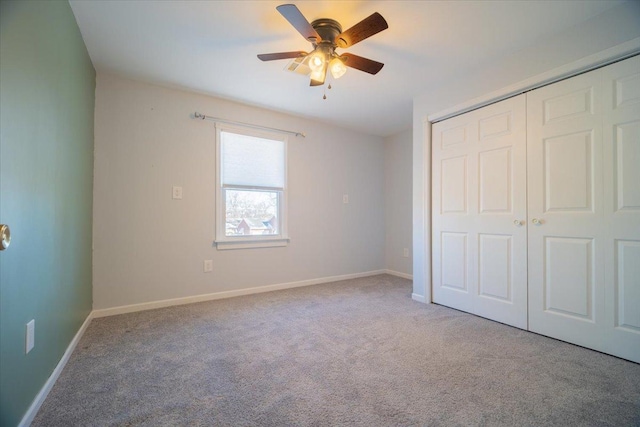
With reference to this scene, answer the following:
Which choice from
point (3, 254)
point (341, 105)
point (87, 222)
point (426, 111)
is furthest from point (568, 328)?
point (87, 222)

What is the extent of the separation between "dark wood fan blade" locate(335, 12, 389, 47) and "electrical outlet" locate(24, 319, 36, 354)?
7.64 feet

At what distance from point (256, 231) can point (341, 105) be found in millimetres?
1911

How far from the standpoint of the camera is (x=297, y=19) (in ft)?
5.40

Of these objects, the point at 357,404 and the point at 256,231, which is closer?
the point at 357,404

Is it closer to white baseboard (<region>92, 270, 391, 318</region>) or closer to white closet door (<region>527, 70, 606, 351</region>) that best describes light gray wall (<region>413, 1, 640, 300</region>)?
white closet door (<region>527, 70, 606, 351</region>)

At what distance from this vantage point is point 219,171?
325 cm

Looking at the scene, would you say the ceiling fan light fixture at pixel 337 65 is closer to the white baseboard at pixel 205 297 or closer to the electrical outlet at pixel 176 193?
the electrical outlet at pixel 176 193

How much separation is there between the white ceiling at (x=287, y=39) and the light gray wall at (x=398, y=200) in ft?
4.65

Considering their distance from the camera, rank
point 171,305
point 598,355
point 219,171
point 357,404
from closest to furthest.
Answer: point 357,404 → point 598,355 → point 171,305 → point 219,171

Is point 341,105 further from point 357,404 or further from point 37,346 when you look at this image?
point 37,346

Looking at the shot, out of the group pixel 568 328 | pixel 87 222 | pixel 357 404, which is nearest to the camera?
pixel 357 404

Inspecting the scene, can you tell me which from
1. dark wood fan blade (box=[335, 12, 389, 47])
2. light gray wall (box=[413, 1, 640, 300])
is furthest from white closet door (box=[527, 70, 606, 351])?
dark wood fan blade (box=[335, 12, 389, 47])

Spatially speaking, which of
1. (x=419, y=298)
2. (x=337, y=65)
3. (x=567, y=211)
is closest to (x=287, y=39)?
(x=337, y=65)

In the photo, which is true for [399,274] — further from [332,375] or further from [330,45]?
[330,45]
